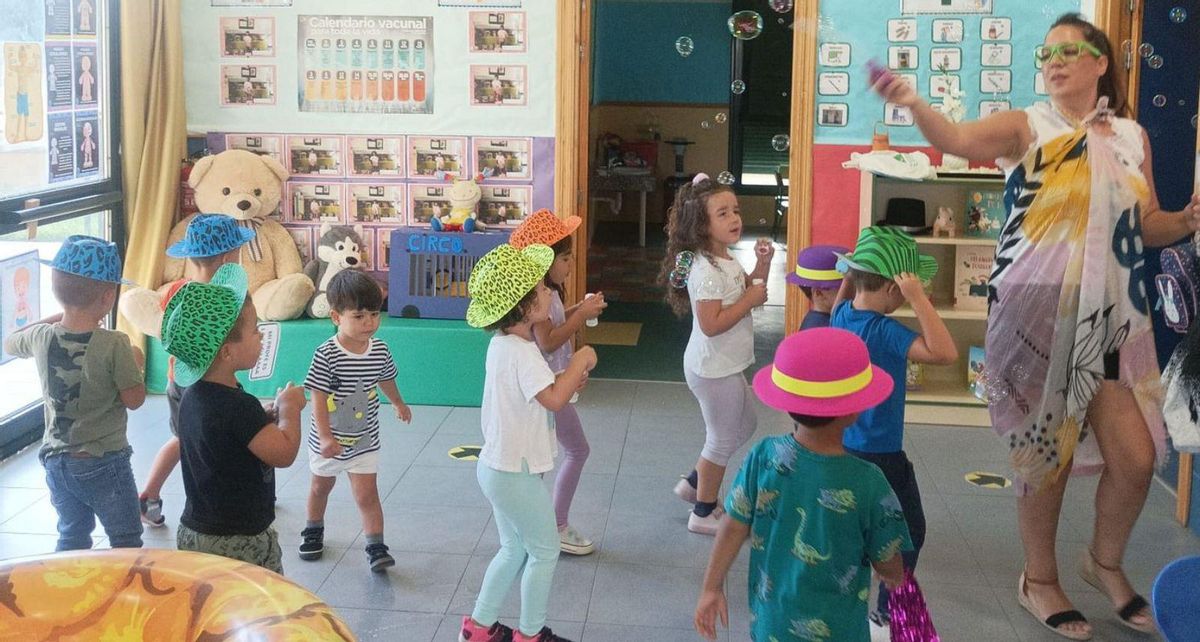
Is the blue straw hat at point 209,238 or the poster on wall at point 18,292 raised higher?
the blue straw hat at point 209,238

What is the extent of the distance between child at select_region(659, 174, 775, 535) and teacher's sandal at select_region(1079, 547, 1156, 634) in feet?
3.63

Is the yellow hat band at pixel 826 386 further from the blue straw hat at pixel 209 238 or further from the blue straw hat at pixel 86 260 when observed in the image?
the blue straw hat at pixel 209 238

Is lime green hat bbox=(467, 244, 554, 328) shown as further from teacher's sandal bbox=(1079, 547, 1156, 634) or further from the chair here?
the chair

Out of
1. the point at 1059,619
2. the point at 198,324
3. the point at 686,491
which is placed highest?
the point at 198,324

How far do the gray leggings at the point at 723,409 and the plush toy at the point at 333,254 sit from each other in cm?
273

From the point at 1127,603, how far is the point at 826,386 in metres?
1.63

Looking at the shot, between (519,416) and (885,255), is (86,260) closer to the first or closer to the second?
(519,416)

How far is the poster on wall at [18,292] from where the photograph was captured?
5.06 metres

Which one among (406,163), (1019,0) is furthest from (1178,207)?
(406,163)

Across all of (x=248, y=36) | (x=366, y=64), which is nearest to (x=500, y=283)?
(x=366, y=64)

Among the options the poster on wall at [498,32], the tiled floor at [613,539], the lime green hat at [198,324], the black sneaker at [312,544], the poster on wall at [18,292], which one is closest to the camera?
the lime green hat at [198,324]

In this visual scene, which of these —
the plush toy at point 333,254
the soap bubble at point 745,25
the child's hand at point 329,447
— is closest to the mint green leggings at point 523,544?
the child's hand at point 329,447

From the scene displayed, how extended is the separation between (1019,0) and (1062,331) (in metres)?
3.00

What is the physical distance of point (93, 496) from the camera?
11.0 feet
